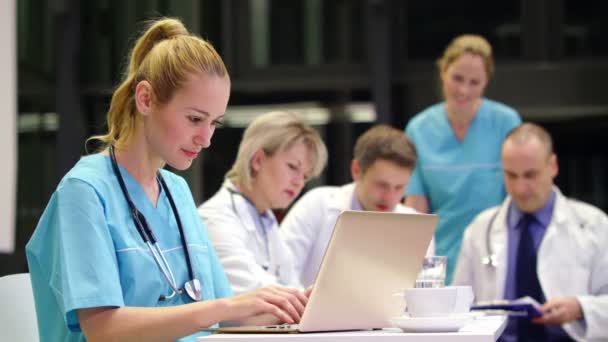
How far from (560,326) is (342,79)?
8.12 feet

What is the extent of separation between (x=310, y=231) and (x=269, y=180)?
0.46 m

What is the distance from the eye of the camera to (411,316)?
1631mm

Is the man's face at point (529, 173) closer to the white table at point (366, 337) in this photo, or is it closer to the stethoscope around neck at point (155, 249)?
the stethoscope around neck at point (155, 249)

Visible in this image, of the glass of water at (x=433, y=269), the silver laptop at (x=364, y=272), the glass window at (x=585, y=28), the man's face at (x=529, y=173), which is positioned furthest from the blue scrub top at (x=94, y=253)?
the glass window at (x=585, y=28)

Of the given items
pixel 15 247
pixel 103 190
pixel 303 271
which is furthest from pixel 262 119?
pixel 15 247

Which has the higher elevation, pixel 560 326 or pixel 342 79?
pixel 342 79

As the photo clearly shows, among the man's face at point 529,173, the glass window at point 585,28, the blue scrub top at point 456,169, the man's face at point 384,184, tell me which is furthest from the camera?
the glass window at point 585,28

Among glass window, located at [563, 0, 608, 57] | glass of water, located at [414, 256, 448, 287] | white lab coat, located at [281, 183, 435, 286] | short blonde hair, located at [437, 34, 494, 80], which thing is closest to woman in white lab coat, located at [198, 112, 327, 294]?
white lab coat, located at [281, 183, 435, 286]

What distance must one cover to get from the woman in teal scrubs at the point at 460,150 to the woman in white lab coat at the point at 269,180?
3.76 ft

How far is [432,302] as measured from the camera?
1610 mm

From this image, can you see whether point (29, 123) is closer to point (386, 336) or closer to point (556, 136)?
point (556, 136)

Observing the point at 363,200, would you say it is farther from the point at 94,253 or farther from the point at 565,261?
the point at 94,253

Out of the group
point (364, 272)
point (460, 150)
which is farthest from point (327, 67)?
point (364, 272)

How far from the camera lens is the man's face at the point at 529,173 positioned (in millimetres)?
3277
